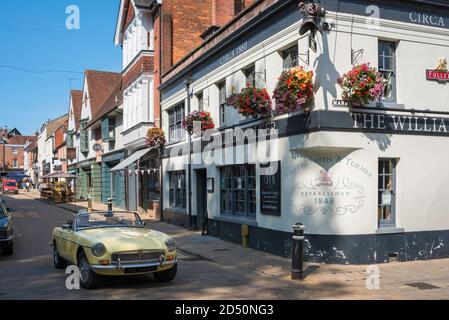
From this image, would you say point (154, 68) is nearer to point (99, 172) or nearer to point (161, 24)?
point (161, 24)

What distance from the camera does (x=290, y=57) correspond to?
1291cm

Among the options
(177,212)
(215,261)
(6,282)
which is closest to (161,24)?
(177,212)

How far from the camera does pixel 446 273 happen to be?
412 inches

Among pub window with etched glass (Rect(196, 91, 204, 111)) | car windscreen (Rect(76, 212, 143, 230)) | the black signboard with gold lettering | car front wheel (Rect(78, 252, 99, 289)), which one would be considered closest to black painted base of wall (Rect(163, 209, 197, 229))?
pub window with etched glass (Rect(196, 91, 204, 111))

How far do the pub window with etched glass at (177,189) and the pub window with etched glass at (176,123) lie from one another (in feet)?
5.07

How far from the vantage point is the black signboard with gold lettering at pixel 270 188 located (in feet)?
41.8

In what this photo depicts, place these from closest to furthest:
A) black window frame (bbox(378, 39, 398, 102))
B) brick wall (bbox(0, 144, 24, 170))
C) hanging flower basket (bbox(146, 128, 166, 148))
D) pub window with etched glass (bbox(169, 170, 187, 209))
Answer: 1. black window frame (bbox(378, 39, 398, 102))
2. pub window with etched glass (bbox(169, 170, 187, 209))
3. hanging flower basket (bbox(146, 128, 166, 148))
4. brick wall (bbox(0, 144, 24, 170))

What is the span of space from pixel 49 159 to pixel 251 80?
65113 millimetres

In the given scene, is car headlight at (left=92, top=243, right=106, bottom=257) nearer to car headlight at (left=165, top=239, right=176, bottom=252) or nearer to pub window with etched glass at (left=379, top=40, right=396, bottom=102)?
car headlight at (left=165, top=239, right=176, bottom=252)

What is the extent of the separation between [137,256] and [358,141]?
5877mm

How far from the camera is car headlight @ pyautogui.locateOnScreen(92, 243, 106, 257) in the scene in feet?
27.8

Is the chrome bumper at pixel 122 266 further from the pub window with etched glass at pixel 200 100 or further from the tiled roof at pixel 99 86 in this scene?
the tiled roof at pixel 99 86

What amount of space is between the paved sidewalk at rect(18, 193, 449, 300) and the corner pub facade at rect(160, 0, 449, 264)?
0.65 m

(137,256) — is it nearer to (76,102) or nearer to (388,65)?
(388,65)
